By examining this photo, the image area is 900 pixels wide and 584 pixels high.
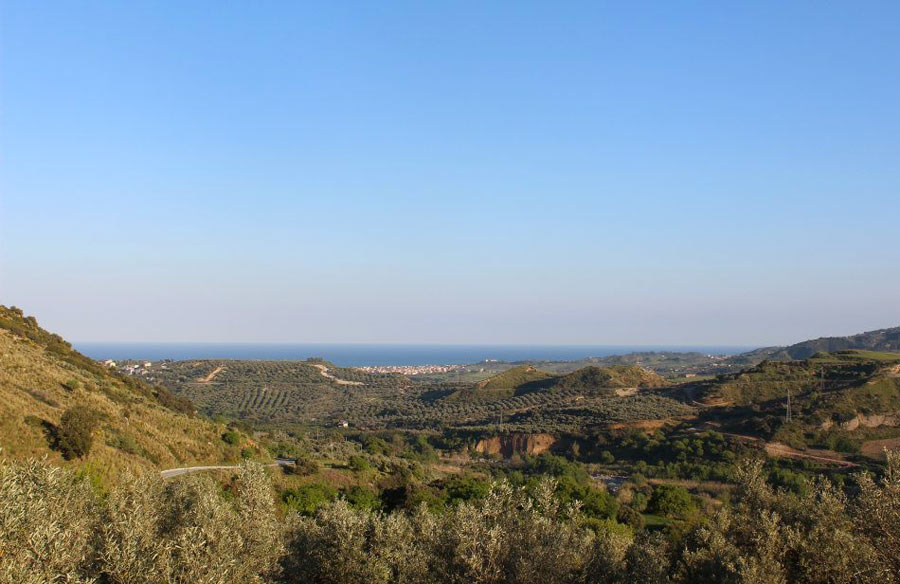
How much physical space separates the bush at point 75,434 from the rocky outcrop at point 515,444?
147ft

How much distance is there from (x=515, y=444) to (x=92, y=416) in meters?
46.9

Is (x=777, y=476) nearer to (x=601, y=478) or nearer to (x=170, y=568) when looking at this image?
(x=601, y=478)

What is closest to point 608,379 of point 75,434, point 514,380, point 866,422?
point 514,380

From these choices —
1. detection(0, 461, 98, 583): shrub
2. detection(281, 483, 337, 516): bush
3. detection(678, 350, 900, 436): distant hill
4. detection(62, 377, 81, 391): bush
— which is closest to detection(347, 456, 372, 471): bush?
detection(281, 483, 337, 516): bush

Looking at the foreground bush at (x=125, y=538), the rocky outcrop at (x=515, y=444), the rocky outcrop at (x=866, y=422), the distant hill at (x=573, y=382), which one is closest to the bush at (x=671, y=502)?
the rocky outcrop at (x=515, y=444)

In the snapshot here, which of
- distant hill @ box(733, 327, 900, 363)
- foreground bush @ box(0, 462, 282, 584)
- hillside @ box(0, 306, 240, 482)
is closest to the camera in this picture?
foreground bush @ box(0, 462, 282, 584)

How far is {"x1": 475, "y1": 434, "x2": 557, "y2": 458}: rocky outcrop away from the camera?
6462 centimetres

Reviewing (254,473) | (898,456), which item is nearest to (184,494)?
(254,473)

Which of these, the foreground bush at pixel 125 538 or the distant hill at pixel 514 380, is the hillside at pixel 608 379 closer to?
the distant hill at pixel 514 380

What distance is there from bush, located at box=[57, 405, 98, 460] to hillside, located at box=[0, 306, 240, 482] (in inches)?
11.4

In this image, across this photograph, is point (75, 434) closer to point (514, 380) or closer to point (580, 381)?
point (580, 381)

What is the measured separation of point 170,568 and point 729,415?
6865 cm

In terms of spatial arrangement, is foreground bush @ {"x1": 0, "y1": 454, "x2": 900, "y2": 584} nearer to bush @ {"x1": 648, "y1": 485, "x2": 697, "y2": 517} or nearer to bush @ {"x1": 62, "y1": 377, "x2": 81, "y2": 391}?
bush @ {"x1": 648, "y1": 485, "x2": 697, "y2": 517}

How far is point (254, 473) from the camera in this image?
17.0m
